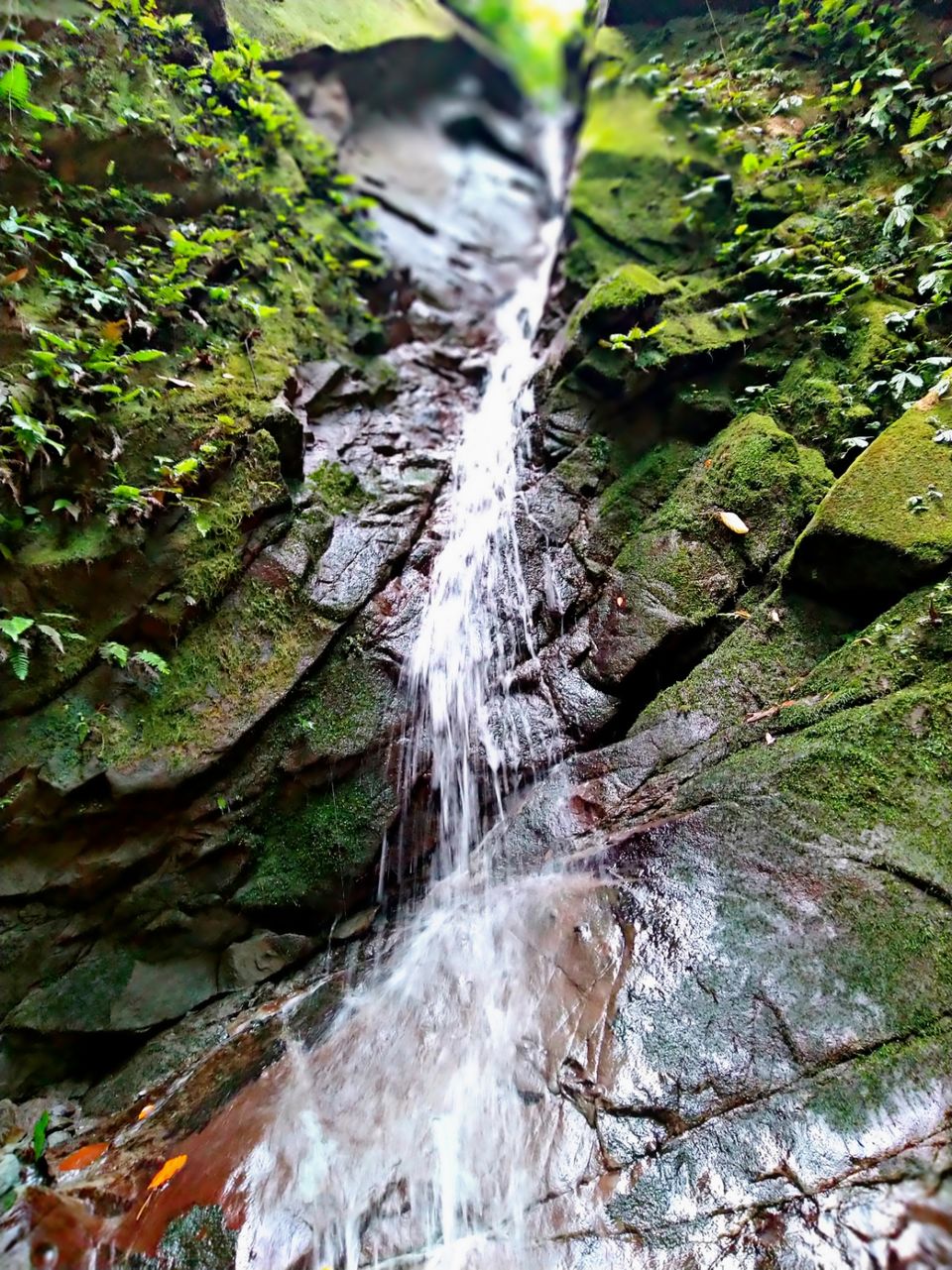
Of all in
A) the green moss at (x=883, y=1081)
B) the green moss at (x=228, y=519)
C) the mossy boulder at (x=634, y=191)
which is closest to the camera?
the green moss at (x=883, y=1081)

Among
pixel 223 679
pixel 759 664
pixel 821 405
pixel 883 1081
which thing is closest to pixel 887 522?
pixel 759 664

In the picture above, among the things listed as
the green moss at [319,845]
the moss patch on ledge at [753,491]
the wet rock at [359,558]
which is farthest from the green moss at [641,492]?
the green moss at [319,845]

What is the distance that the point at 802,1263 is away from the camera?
2.18 meters

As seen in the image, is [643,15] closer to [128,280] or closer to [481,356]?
[481,356]

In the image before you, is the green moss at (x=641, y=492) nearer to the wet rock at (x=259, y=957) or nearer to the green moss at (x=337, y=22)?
the wet rock at (x=259, y=957)

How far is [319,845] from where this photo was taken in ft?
15.1

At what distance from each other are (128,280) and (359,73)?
7.84m

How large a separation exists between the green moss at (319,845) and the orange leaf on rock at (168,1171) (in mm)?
1481

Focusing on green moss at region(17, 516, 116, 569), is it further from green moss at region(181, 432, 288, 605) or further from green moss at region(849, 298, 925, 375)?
green moss at region(849, 298, 925, 375)

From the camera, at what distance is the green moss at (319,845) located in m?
4.50

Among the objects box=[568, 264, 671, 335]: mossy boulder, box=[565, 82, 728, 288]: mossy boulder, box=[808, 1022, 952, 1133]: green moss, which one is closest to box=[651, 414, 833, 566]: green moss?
box=[568, 264, 671, 335]: mossy boulder

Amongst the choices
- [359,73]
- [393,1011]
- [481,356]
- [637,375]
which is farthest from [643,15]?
[393,1011]

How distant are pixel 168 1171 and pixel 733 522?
517 cm

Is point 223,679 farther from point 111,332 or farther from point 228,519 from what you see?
point 111,332
